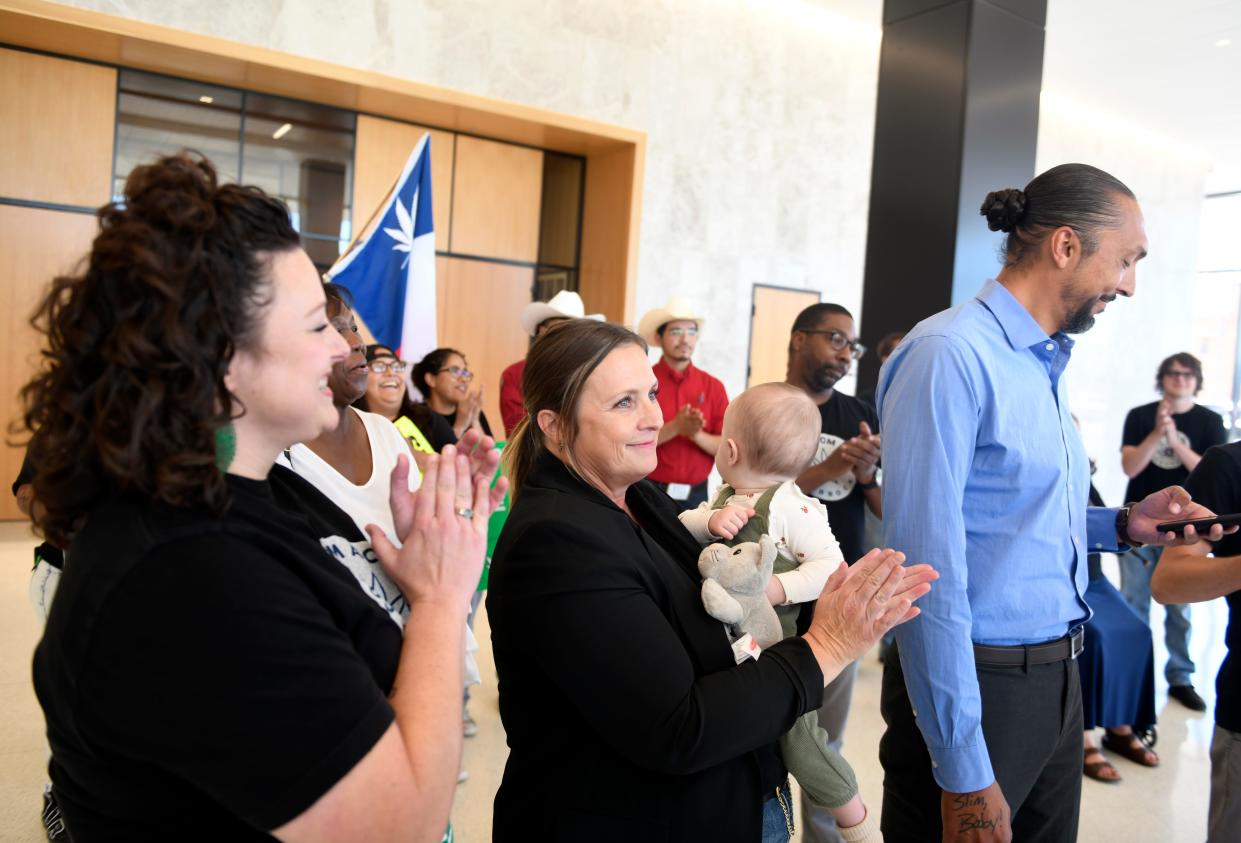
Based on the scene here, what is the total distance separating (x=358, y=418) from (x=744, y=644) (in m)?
1.07

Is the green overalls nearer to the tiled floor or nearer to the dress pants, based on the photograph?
the dress pants

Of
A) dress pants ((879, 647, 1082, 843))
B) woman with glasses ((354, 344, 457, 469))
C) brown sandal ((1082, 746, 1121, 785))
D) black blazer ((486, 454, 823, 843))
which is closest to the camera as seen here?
black blazer ((486, 454, 823, 843))

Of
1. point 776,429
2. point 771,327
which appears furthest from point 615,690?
point 771,327

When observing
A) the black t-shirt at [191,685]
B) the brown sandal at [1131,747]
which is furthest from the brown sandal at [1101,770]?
the black t-shirt at [191,685]

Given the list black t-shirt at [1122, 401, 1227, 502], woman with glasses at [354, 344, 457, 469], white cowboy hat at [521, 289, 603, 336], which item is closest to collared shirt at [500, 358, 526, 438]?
white cowboy hat at [521, 289, 603, 336]

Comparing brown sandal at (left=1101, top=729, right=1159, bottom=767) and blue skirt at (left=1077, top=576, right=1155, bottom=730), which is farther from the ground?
blue skirt at (left=1077, top=576, right=1155, bottom=730)

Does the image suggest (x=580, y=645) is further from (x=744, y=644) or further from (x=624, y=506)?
(x=624, y=506)

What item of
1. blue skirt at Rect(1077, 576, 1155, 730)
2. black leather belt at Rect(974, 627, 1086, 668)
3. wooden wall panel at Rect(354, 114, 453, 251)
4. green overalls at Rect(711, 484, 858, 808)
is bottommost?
blue skirt at Rect(1077, 576, 1155, 730)

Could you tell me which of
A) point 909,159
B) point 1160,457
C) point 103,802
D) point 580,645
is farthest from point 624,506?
point 1160,457

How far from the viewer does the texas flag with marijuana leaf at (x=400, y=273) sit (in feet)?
12.0

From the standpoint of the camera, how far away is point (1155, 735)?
392 cm

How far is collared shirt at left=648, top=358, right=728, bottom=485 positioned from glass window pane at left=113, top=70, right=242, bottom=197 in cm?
451

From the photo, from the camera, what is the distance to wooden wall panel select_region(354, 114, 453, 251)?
305 inches

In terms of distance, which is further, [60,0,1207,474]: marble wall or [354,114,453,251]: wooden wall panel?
[354,114,453,251]: wooden wall panel
